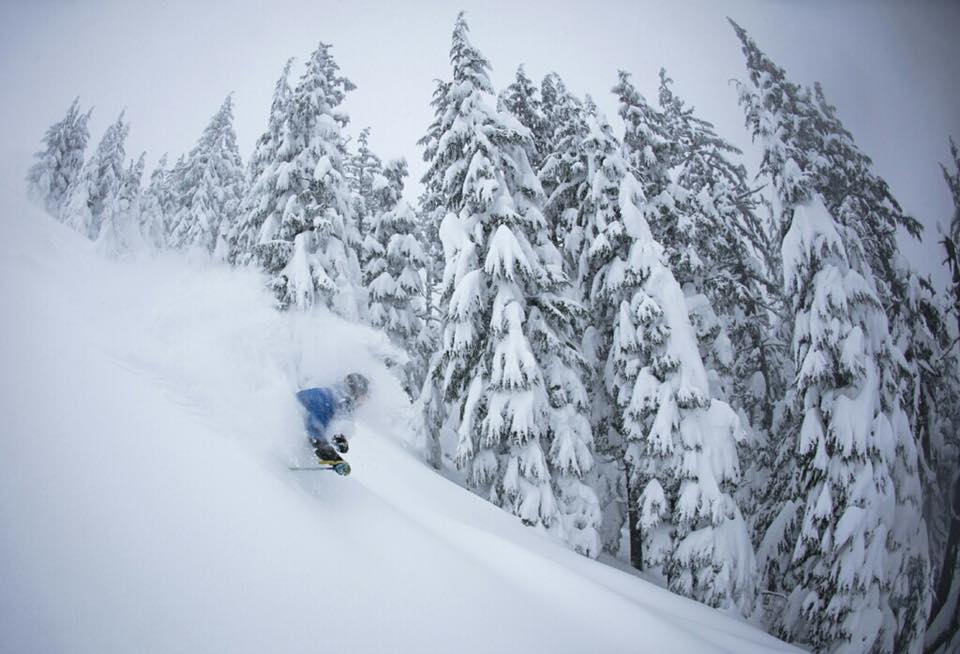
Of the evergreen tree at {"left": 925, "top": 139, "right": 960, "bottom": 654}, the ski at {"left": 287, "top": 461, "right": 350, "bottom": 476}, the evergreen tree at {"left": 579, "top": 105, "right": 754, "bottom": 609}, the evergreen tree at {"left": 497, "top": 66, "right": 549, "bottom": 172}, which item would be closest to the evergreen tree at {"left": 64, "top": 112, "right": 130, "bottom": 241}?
the evergreen tree at {"left": 497, "top": 66, "right": 549, "bottom": 172}

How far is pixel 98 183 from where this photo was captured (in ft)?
118

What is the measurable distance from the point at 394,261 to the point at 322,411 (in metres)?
14.0

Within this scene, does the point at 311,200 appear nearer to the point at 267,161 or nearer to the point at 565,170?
the point at 267,161

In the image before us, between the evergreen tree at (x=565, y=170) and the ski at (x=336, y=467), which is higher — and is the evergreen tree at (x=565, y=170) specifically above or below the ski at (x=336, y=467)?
above

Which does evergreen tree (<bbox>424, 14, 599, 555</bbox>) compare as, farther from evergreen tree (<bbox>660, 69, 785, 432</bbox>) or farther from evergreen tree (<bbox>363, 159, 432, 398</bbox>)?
evergreen tree (<bbox>363, 159, 432, 398</bbox>)

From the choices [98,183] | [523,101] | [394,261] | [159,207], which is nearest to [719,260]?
[523,101]

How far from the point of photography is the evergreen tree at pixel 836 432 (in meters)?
9.37

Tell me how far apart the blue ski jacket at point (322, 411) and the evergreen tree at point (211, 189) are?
27.2 meters

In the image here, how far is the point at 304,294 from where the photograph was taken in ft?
44.3

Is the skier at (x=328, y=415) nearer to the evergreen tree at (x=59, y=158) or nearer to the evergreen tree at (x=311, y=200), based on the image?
the evergreen tree at (x=311, y=200)

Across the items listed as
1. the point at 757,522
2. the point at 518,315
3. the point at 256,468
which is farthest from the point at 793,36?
the point at 256,468

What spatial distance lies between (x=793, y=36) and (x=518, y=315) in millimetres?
10802

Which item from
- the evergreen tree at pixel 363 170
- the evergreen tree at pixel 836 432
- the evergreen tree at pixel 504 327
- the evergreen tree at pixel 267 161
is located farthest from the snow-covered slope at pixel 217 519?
the evergreen tree at pixel 363 170

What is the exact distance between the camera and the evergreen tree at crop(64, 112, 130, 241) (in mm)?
34469
